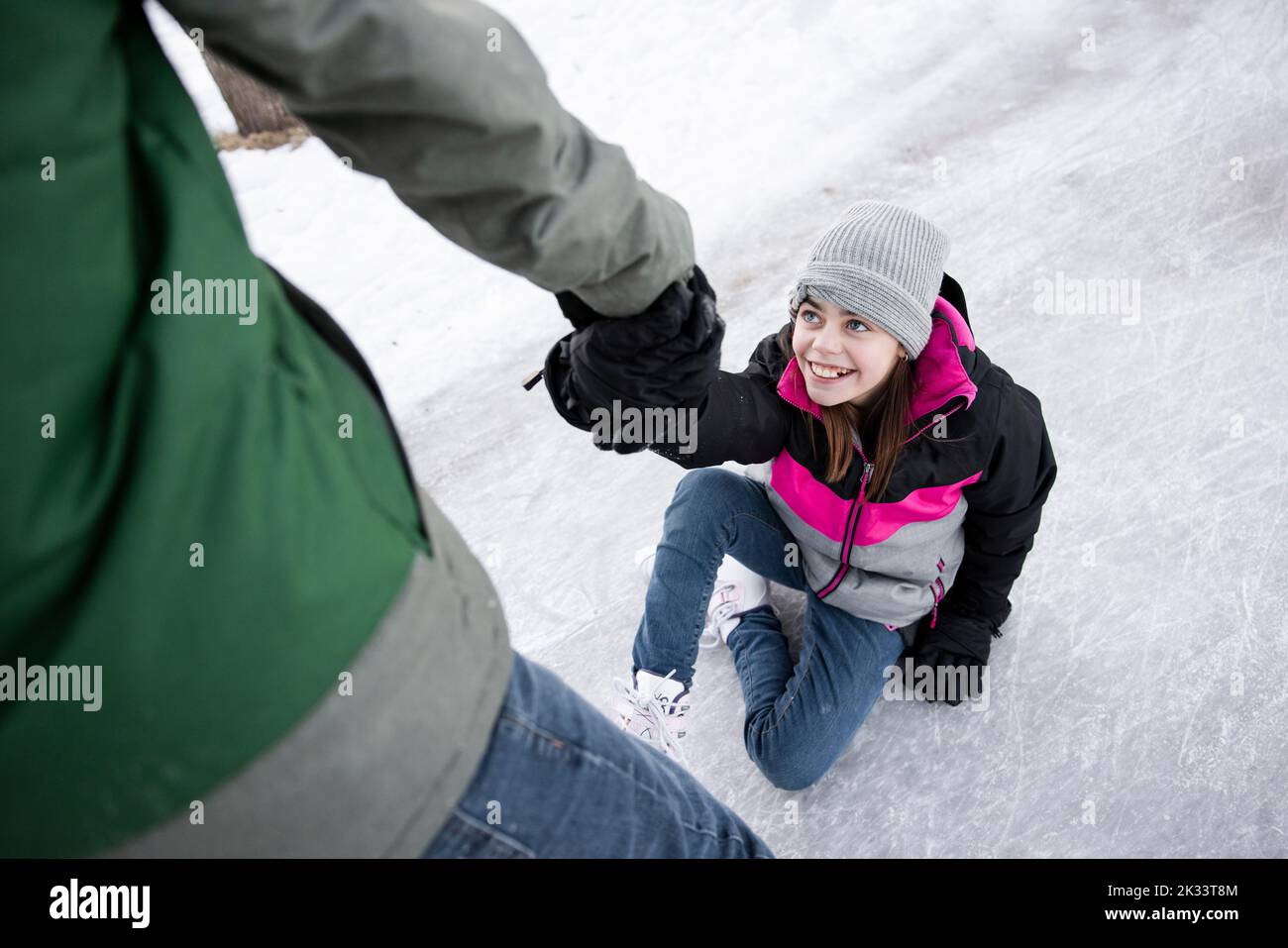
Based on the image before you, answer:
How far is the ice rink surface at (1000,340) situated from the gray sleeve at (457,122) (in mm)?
1345

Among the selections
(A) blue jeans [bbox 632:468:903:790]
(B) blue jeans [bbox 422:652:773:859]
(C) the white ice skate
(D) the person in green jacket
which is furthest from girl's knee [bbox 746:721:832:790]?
(D) the person in green jacket

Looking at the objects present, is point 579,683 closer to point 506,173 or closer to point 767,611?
point 767,611

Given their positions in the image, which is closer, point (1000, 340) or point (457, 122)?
point (457, 122)

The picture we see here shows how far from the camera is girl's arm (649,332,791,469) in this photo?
163 cm

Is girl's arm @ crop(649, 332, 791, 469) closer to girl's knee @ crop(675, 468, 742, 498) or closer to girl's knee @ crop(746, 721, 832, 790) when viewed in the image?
girl's knee @ crop(675, 468, 742, 498)

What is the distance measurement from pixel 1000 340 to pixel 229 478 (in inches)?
90.1

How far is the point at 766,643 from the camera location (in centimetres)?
199

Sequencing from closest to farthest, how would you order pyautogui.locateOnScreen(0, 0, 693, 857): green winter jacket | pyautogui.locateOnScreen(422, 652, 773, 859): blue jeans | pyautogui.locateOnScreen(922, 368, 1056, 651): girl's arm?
pyautogui.locateOnScreen(0, 0, 693, 857): green winter jacket, pyautogui.locateOnScreen(422, 652, 773, 859): blue jeans, pyautogui.locateOnScreen(922, 368, 1056, 651): girl's arm

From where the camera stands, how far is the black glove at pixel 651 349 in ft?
3.30

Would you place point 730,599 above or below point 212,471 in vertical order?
below

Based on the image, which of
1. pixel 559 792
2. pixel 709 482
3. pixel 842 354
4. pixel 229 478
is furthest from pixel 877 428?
pixel 229 478

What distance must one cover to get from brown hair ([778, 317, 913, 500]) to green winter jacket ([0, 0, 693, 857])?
99 cm

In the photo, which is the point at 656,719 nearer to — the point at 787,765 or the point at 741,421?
the point at 787,765
